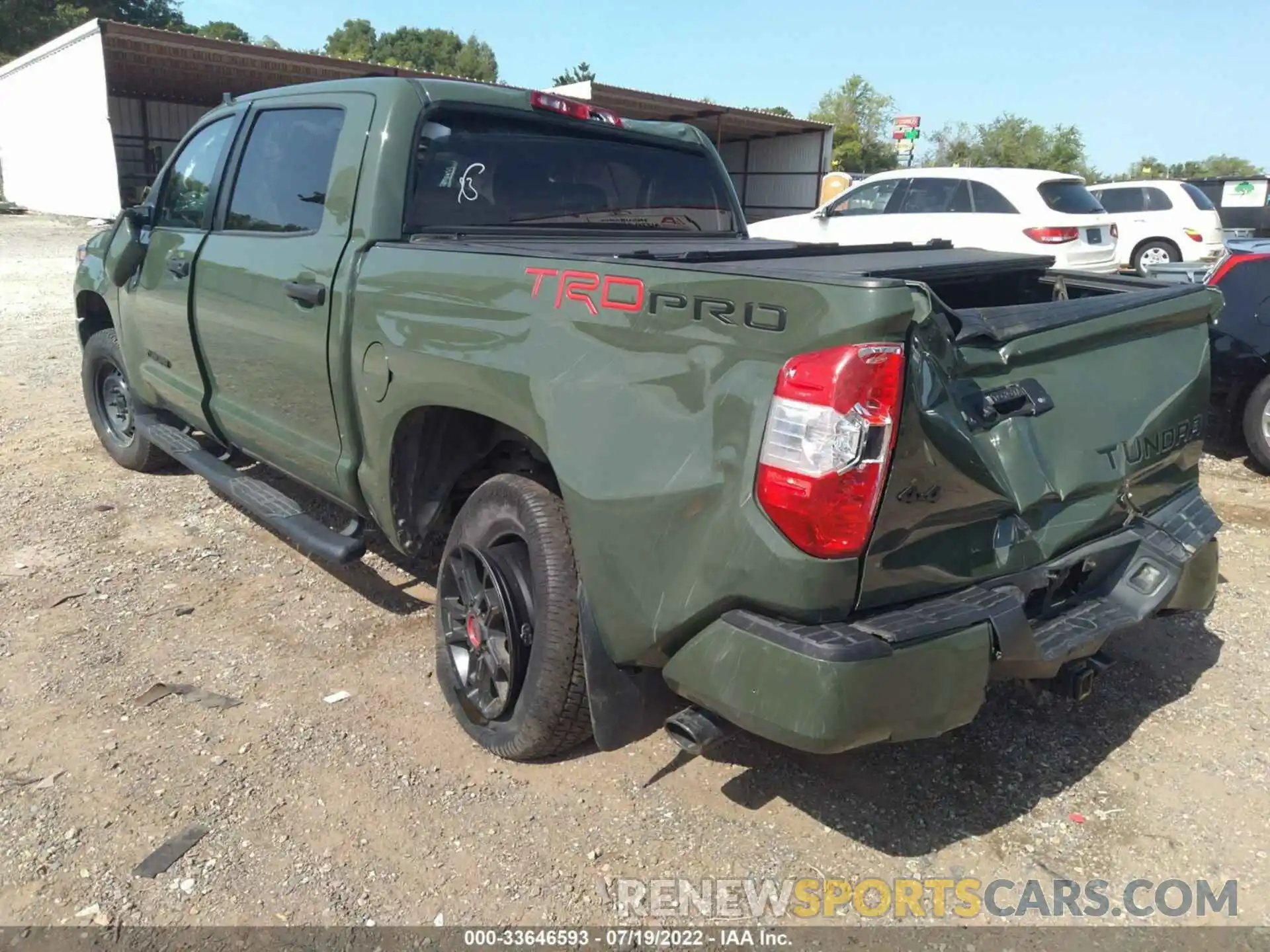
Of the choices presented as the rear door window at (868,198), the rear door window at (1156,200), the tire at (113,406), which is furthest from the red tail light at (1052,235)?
the tire at (113,406)

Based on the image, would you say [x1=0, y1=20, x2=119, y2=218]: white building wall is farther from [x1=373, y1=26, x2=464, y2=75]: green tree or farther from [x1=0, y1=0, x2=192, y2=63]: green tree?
[x1=373, y1=26, x2=464, y2=75]: green tree

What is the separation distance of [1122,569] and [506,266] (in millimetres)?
1888

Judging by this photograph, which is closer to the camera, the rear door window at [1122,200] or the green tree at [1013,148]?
the rear door window at [1122,200]

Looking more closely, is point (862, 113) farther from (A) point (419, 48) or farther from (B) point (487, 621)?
(B) point (487, 621)

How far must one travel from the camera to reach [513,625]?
9.05 feet

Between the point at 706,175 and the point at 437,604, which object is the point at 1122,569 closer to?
the point at 437,604

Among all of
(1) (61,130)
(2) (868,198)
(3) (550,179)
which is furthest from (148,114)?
(3) (550,179)

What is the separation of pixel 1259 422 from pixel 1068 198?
5.92 m

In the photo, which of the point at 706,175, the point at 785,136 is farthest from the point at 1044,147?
the point at 706,175

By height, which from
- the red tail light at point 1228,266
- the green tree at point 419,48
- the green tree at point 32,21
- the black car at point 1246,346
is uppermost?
the green tree at point 419,48

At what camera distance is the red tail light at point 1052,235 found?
10523mm

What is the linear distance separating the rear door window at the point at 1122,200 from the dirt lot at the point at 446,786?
1338cm

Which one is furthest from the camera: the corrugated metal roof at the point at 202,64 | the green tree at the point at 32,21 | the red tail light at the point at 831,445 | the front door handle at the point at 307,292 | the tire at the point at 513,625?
the green tree at the point at 32,21

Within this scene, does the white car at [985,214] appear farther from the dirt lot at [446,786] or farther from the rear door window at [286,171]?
the dirt lot at [446,786]
